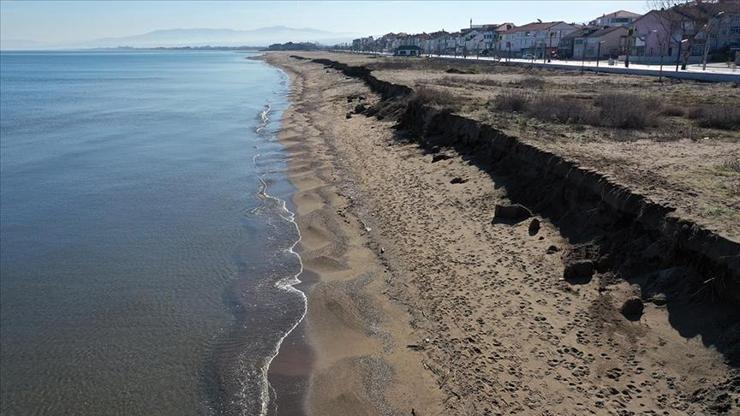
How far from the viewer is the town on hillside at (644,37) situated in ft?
191

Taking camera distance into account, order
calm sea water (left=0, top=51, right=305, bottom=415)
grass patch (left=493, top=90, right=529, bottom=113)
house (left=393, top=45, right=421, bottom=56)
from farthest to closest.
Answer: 1. house (left=393, top=45, right=421, bottom=56)
2. grass patch (left=493, top=90, right=529, bottom=113)
3. calm sea water (left=0, top=51, right=305, bottom=415)

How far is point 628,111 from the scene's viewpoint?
58.2 feet

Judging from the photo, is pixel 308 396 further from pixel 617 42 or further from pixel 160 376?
pixel 617 42

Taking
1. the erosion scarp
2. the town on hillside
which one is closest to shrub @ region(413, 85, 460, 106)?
the erosion scarp

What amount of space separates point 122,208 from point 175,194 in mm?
1693

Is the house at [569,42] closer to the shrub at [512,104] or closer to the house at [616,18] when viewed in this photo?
the house at [616,18]

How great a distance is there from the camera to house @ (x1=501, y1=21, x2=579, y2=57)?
9044 centimetres

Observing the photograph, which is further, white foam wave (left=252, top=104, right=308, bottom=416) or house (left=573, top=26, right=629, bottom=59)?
house (left=573, top=26, right=629, bottom=59)

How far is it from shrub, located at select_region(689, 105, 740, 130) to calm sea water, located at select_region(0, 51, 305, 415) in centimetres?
1291

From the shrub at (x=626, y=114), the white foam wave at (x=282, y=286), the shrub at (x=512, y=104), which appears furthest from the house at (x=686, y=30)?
the white foam wave at (x=282, y=286)

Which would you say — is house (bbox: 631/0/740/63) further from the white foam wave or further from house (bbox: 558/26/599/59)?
the white foam wave

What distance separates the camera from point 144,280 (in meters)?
11.4

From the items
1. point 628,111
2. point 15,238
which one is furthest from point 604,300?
point 15,238

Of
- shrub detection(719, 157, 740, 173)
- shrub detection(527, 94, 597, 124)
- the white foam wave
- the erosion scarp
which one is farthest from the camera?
shrub detection(527, 94, 597, 124)
